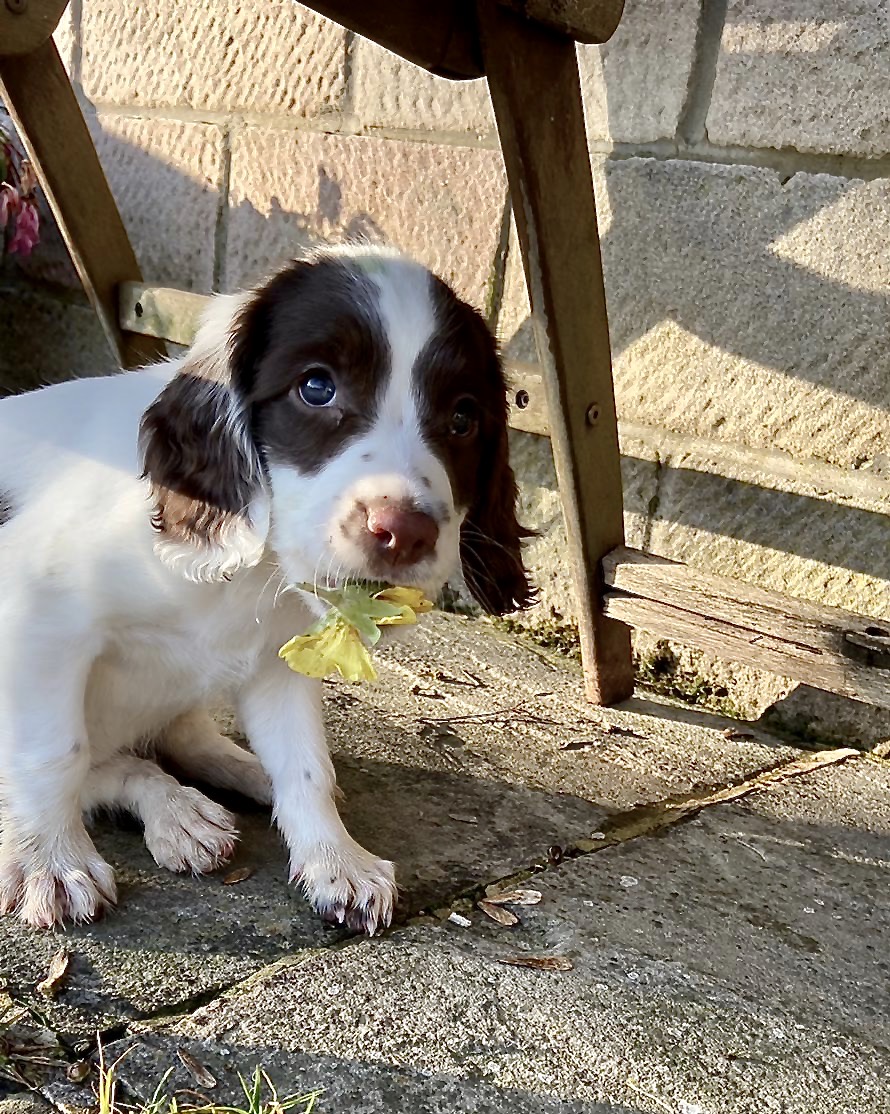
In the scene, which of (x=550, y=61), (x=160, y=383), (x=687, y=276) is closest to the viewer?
(x=160, y=383)

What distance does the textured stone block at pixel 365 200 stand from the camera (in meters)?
3.31

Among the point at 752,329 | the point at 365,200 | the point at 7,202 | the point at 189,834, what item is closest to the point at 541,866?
the point at 189,834

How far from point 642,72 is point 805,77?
0.42 m

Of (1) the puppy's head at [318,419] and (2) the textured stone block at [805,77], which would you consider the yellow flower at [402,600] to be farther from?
(2) the textured stone block at [805,77]

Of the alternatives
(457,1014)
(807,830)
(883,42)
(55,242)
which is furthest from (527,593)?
(55,242)

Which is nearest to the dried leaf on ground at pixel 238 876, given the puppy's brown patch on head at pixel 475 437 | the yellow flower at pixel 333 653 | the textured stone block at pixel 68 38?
the yellow flower at pixel 333 653

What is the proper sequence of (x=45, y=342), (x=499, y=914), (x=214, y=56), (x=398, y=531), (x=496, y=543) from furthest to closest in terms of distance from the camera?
(x=45, y=342)
(x=214, y=56)
(x=496, y=543)
(x=499, y=914)
(x=398, y=531)

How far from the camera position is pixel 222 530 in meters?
1.83

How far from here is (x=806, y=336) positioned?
277 centimetres

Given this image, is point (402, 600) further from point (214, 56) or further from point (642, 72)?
point (214, 56)

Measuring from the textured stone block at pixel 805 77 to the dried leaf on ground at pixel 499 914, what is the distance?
1782 mm

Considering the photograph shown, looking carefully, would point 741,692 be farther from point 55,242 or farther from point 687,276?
point 55,242

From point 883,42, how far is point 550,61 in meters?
0.76

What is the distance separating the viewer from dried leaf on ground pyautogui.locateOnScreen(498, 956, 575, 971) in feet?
5.91
